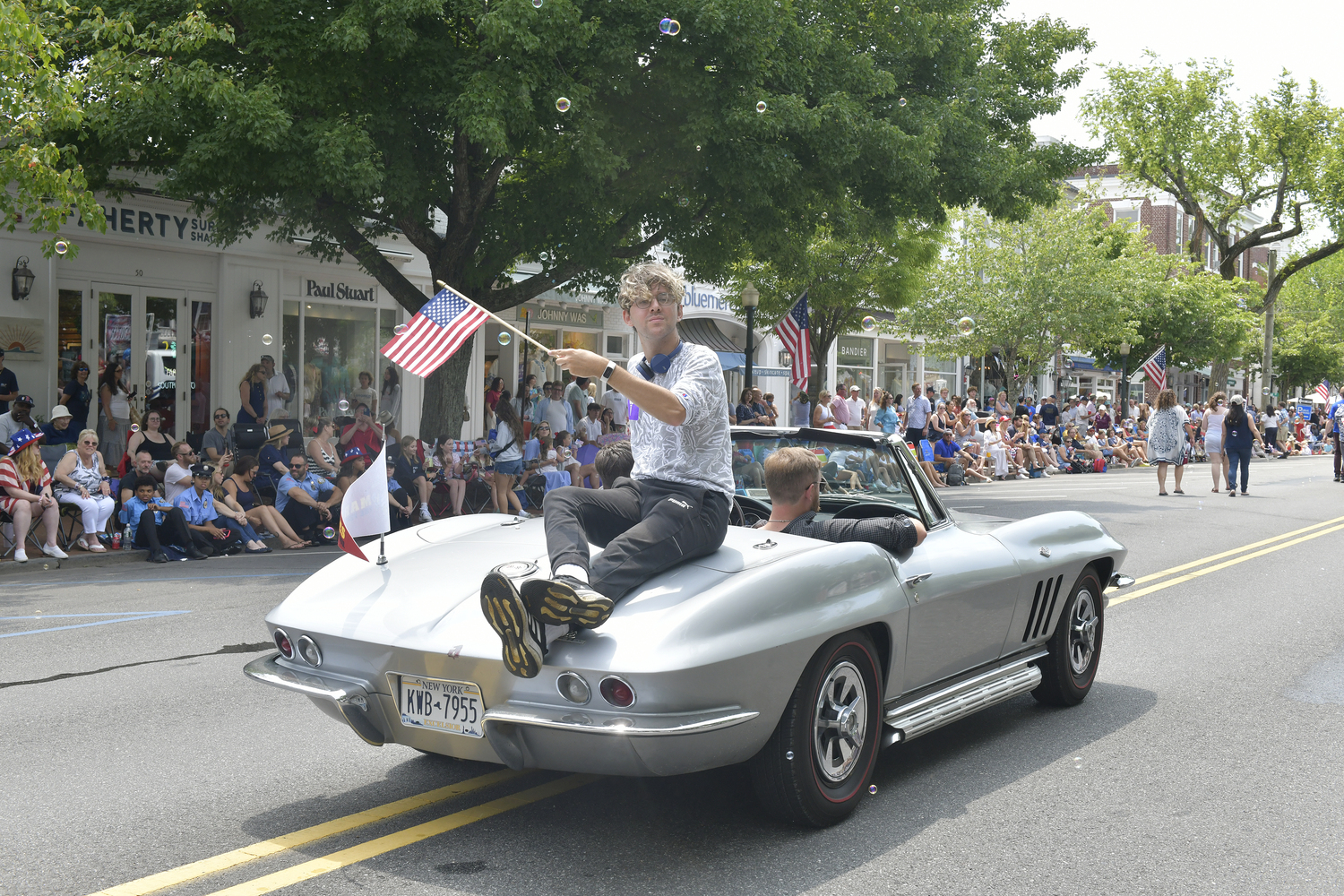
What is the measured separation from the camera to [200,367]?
1912 centimetres

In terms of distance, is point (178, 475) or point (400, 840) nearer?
point (400, 840)

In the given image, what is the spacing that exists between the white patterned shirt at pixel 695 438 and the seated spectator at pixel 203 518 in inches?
368

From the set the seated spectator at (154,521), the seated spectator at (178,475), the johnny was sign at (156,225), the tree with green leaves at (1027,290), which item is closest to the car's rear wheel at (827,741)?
the seated spectator at (154,521)

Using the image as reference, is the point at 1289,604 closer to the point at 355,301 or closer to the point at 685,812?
the point at 685,812

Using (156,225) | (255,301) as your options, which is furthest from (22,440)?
(255,301)

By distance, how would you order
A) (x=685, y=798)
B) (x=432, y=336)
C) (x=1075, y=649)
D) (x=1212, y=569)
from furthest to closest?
(x=1212, y=569) < (x=432, y=336) < (x=1075, y=649) < (x=685, y=798)

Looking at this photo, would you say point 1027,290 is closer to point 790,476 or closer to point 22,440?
point 22,440

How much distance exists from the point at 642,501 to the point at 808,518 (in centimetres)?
78

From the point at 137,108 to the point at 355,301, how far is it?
9.27 meters

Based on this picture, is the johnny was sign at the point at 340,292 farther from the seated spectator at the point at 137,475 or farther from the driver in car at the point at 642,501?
the driver in car at the point at 642,501

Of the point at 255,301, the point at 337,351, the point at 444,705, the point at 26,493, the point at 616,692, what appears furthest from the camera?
the point at 337,351

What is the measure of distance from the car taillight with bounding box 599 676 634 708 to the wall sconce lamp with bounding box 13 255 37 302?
1606 centimetres

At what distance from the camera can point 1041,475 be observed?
2591 centimetres

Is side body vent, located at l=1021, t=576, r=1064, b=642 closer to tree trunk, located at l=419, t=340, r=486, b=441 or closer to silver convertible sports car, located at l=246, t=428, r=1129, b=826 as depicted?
silver convertible sports car, located at l=246, t=428, r=1129, b=826
